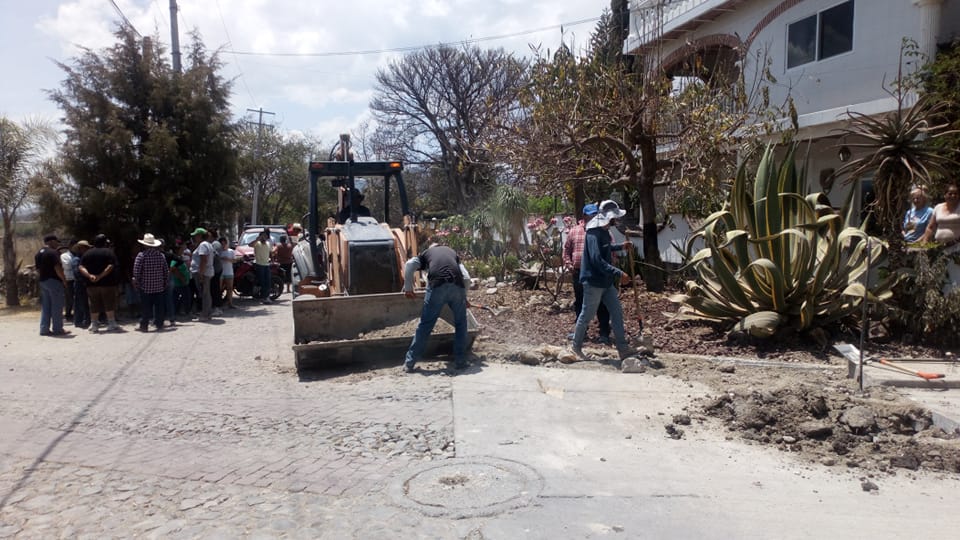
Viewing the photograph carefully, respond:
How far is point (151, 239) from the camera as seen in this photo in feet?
39.2

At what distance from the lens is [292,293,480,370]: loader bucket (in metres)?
7.84

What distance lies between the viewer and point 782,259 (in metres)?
8.52

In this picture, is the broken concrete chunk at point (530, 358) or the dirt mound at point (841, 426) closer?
the dirt mound at point (841, 426)

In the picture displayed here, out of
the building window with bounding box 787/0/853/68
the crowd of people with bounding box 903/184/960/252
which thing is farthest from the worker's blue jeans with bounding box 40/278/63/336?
the building window with bounding box 787/0/853/68

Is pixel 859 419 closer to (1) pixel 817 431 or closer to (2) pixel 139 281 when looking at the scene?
(1) pixel 817 431

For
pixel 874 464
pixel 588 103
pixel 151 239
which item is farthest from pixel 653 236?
pixel 151 239

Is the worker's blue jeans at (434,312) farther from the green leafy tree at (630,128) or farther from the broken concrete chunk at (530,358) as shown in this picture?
the green leafy tree at (630,128)

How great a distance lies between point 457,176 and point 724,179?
22.7 m

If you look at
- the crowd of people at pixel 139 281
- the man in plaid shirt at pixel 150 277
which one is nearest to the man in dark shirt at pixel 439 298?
the crowd of people at pixel 139 281

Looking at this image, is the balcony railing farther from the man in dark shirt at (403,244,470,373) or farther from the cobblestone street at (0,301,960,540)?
the cobblestone street at (0,301,960,540)

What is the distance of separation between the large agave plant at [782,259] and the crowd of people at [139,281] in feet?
25.4

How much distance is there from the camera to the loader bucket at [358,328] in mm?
7844

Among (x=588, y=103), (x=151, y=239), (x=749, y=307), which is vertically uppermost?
(x=588, y=103)

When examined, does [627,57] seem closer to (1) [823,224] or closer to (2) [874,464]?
(1) [823,224]
